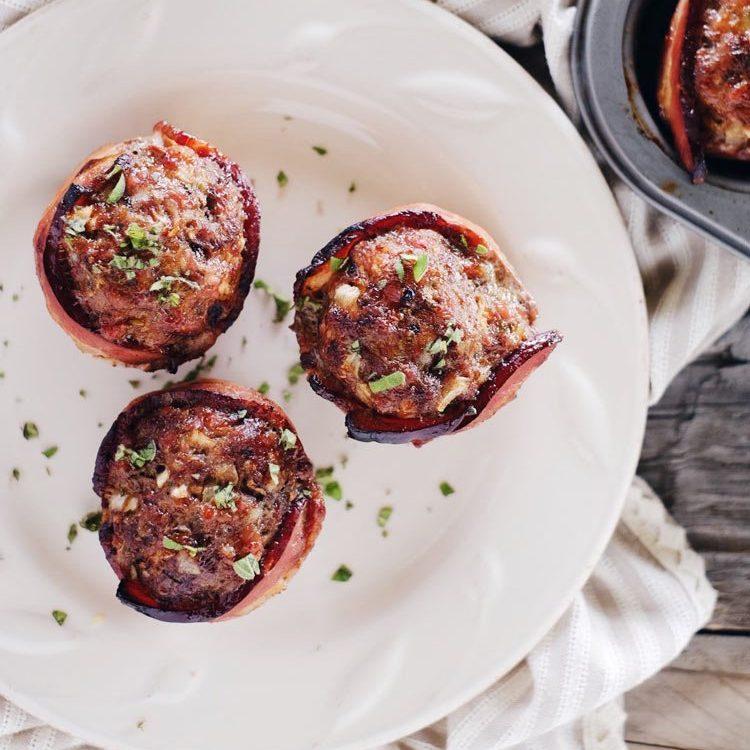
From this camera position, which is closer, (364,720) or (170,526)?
(170,526)

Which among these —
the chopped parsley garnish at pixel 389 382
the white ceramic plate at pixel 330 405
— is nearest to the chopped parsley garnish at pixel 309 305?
the chopped parsley garnish at pixel 389 382

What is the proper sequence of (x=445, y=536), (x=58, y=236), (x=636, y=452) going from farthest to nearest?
(x=445, y=536) → (x=636, y=452) → (x=58, y=236)

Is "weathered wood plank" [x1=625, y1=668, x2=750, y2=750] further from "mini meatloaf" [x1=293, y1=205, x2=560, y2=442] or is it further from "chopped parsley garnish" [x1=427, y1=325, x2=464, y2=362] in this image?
"chopped parsley garnish" [x1=427, y1=325, x2=464, y2=362]

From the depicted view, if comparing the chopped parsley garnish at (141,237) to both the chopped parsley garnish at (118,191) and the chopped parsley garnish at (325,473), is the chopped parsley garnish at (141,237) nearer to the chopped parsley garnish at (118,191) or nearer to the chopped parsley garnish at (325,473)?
the chopped parsley garnish at (118,191)

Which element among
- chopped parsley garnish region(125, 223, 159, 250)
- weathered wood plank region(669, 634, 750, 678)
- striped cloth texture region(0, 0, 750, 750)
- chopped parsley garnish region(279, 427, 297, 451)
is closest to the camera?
chopped parsley garnish region(125, 223, 159, 250)

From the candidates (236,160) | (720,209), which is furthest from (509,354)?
(236,160)

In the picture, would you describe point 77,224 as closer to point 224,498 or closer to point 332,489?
point 224,498

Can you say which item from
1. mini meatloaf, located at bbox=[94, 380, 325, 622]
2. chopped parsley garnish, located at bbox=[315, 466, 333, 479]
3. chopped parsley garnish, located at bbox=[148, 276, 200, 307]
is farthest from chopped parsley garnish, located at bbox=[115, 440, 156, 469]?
chopped parsley garnish, located at bbox=[315, 466, 333, 479]

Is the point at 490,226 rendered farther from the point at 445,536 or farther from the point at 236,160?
the point at 445,536

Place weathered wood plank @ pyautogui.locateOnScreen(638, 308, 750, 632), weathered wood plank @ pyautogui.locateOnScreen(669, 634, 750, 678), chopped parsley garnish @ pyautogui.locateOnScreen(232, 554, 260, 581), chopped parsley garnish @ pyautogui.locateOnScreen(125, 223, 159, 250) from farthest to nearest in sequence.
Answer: weathered wood plank @ pyautogui.locateOnScreen(669, 634, 750, 678), weathered wood plank @ pyautogui.locateOnScreen(638, 308, 750, 632), chopped parsley garnish @ pyautogui.locateOnScreen(232, 554, 260, 581), chopped parsley garnish @ pyautogui.locateOnScreen(125, 223, 159, 250)
